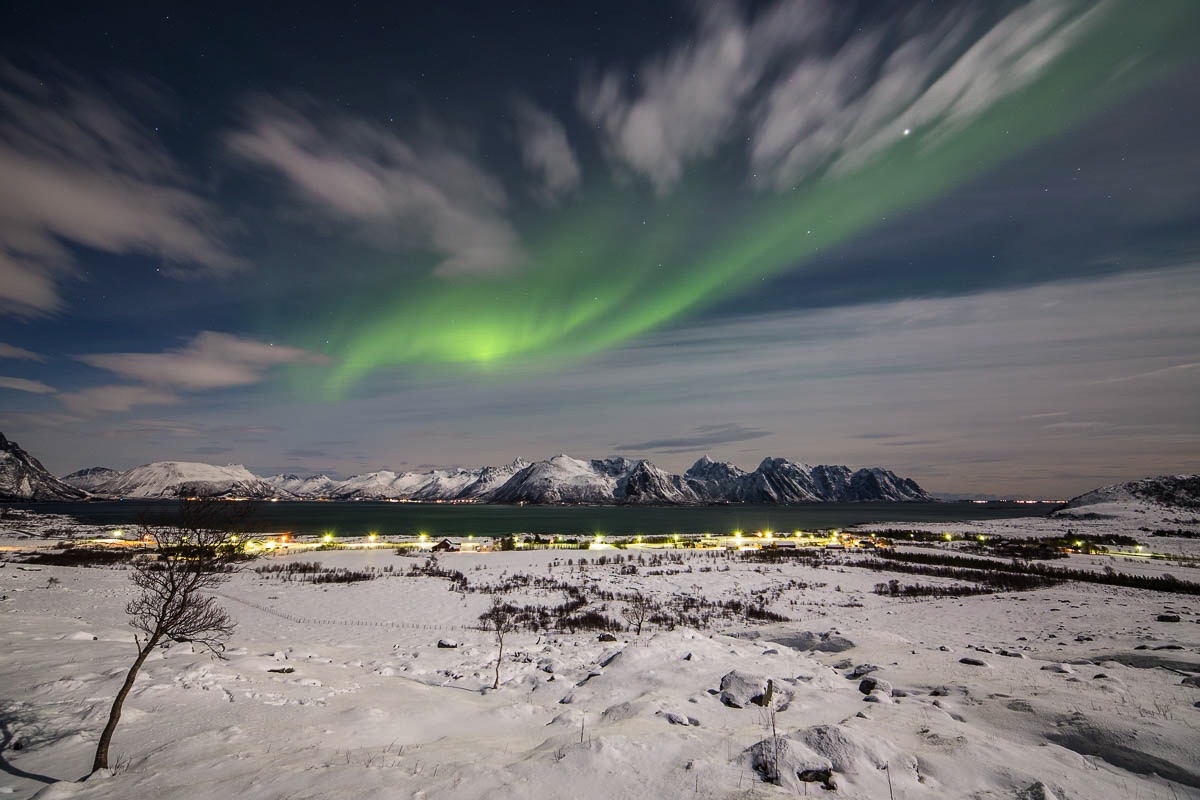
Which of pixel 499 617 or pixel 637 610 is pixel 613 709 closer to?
pixel 499 617

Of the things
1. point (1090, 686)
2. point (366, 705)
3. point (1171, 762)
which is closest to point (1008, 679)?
point (1090, 686)

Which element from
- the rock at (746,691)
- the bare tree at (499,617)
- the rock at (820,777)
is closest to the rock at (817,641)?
the rock at (746,691)

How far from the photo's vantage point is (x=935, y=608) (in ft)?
89.8

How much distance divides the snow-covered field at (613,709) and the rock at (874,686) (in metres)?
0.10

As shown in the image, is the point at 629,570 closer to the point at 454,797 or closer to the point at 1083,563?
the point at 454,797

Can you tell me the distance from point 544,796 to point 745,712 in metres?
6.54

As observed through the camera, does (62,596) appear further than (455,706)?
Yes

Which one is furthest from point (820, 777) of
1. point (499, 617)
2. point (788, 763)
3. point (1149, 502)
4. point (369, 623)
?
point (1149, 502)

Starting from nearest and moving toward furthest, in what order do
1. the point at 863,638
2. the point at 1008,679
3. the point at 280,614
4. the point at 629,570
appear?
the point at 1008,679
the point at 863,638
the point at 280,614
the point at 629,570

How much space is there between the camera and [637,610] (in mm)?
28141

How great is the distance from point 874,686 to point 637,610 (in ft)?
54.9

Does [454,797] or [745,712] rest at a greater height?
[454,797]

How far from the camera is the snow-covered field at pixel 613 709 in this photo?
299 inches

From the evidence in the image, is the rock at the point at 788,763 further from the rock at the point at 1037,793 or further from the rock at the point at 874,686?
the rock at the point at 874,686
